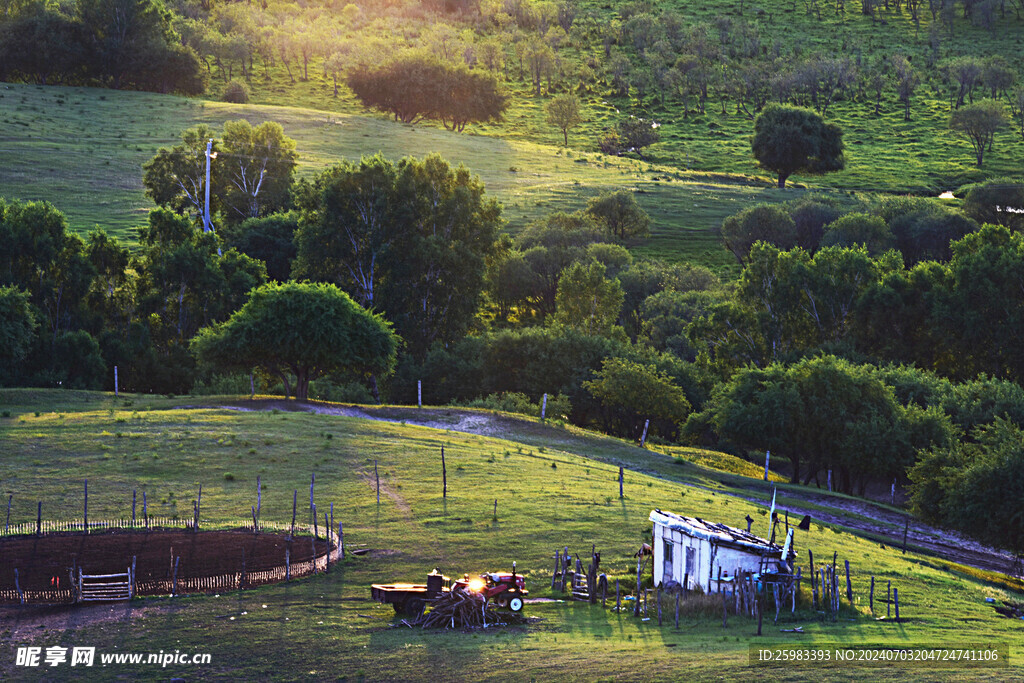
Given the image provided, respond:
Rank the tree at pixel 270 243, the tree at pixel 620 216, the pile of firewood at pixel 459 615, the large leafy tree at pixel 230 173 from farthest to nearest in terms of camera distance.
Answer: the tree at pixel 620 216, the large leafy tree at pixel 230 173, the tree at pixel 270 243, the pile of firewood at pixel 459 615

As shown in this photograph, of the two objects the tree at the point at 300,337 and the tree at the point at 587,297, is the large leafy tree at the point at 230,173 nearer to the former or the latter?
the tree at the point at 587,297

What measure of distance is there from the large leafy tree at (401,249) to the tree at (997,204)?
79.1 meters

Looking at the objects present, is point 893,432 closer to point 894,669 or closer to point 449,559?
point 449,559

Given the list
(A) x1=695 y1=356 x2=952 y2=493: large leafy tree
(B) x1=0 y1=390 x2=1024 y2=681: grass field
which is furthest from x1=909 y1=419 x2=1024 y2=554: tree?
(A) x1=695 y1=356 x2=952 y2=493: large leafy tree

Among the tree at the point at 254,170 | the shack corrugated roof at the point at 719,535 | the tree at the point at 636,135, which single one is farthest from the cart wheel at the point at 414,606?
the tree at the point at 636,135

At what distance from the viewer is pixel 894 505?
246 ft

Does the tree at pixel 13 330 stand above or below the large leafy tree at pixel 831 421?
above

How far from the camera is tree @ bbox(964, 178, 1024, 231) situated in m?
144

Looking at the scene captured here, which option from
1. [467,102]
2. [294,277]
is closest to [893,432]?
[294,277]

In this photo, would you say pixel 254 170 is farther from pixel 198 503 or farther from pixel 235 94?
pixel 198 503

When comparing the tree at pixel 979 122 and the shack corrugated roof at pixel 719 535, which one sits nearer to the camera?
the shack corrugated roof at pixel 719 535

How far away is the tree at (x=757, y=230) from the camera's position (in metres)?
137

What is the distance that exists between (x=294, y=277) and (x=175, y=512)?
58.3 metres

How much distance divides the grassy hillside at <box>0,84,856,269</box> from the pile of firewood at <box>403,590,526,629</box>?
302 ft
